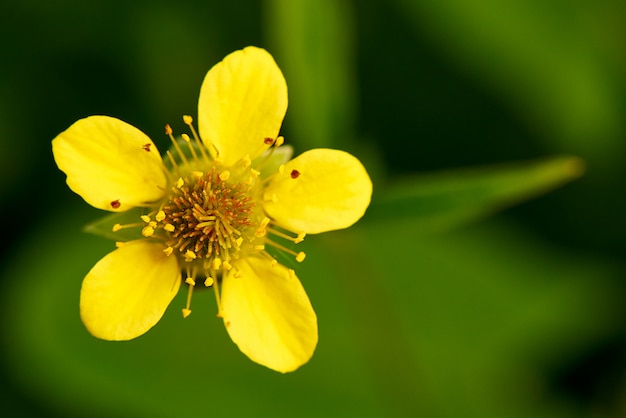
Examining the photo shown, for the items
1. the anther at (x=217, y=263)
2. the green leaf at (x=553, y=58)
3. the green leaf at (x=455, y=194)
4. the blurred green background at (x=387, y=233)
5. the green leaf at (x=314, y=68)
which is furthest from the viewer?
the green leaf at (x=553, y=58)

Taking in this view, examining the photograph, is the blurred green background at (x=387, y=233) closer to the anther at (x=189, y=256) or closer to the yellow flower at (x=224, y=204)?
the yellow flower at (x=224, y=204)

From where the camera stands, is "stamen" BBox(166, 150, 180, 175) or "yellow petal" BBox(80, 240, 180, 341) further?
"stamen" BBox(166, 150, 180, 175)

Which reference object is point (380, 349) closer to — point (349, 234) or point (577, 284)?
point (349, 234)

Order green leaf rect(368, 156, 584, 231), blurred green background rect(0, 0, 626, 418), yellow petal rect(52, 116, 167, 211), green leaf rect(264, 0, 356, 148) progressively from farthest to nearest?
blurred green background rect(0, 0, 626, 418), green leaf rect(264, 0, 356, 148), green leaf rect(368, 156, 584, 231), yellow petal rect(52, 116, 167, 211)

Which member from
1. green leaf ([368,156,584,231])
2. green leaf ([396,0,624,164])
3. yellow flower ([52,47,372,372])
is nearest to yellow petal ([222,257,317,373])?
yellow flower ([52,47,372,372])

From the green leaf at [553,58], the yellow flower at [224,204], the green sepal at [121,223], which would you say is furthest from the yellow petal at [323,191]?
the green leaf at [553,58]

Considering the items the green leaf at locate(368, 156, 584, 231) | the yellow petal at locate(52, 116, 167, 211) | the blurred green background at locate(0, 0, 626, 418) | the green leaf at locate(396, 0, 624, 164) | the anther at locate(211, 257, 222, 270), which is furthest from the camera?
the green leaf at locate(396, 0, 624, 164)

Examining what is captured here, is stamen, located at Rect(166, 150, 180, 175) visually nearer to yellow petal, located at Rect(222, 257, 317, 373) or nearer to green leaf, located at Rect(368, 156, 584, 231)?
yellow petal, located at Rect(222, 257, 317, 373)
